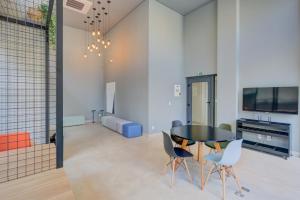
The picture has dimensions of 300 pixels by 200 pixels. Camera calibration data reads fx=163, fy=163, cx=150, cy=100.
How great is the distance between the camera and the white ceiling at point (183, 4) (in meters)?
5.46

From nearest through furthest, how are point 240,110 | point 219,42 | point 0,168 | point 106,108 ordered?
1. point 0,168
2. point 240,110
3. point 219,42
4. point 106,108

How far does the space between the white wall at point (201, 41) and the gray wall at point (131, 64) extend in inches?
70.6

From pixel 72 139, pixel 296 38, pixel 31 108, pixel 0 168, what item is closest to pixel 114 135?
pixel 72 139

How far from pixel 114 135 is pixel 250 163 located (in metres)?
4.02

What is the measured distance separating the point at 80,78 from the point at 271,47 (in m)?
7.46

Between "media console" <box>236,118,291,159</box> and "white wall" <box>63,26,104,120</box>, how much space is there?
6635mm

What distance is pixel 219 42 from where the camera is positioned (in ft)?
16.3

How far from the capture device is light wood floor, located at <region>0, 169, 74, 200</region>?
124 cm

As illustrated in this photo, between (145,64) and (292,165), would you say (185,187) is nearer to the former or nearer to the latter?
(292,165)

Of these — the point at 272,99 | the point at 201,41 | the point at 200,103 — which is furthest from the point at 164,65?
the point at 272,99

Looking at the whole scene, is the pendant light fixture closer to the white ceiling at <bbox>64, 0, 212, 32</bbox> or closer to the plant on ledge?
the white ceiling at <bbox>64, 0, 212, 32</bbox>

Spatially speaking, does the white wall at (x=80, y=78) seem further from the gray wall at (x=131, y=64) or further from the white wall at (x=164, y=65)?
the white wall at (x=164, y=65)

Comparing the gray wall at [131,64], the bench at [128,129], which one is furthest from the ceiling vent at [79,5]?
the bench at [128,129]

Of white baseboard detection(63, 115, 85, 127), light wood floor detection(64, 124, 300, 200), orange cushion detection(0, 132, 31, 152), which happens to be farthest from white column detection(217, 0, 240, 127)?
white baseboard detection(63, 115, 85, 127)
